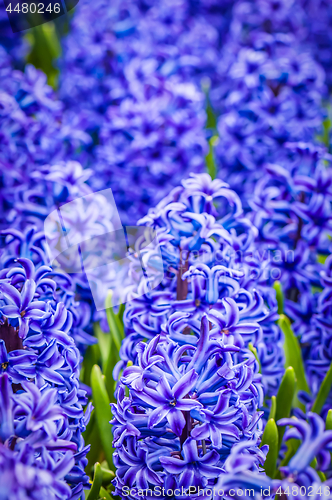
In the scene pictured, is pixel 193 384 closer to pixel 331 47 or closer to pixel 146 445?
pixel 146 445

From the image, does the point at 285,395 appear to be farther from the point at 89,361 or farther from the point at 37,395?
the point at 37,395

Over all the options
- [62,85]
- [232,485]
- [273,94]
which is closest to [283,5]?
[273,94]

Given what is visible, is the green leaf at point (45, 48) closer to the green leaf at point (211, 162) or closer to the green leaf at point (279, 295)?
the green leaf at point (211, 162)

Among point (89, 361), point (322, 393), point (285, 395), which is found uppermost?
point (89, 361)

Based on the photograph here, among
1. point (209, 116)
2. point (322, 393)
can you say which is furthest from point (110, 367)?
point (209, 116)

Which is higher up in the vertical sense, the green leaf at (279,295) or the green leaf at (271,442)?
the green leaf at (279,295)

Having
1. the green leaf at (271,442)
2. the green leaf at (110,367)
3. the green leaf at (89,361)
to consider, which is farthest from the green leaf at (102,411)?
the green leaf at (271,442)
